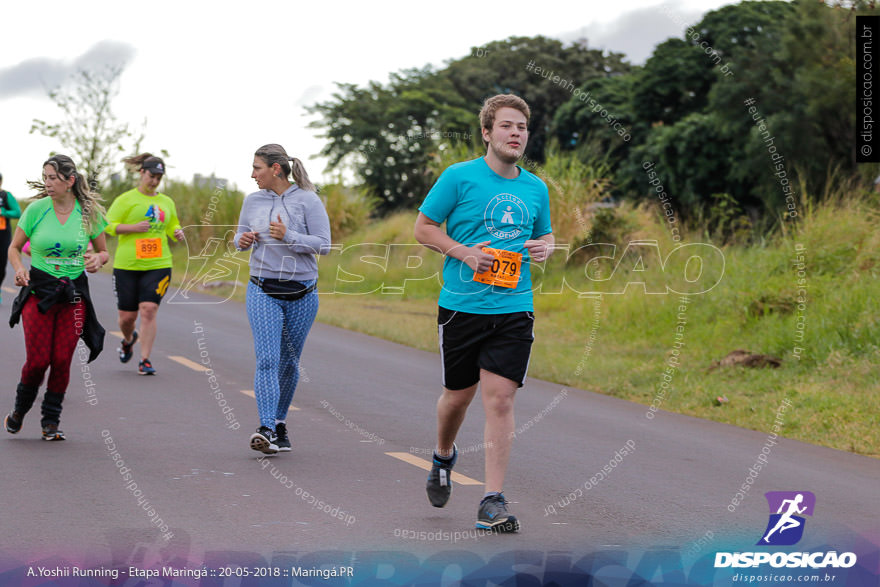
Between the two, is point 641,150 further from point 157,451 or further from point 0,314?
point 157,451

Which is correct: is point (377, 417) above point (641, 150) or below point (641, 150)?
below

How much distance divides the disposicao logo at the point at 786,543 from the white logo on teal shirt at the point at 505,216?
6.09 feet

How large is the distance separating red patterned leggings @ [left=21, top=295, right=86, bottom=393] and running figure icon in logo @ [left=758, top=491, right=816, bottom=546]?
4610 mm

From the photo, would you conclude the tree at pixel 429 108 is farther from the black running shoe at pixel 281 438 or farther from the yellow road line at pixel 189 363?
the black running shoe at pixel 281 438

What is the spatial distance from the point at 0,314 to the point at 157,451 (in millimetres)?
9630

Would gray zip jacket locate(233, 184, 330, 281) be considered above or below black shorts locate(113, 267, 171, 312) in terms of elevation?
above

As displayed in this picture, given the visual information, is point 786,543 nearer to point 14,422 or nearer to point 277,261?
point 277,261

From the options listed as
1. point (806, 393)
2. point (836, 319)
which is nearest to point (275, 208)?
point (806, 393)

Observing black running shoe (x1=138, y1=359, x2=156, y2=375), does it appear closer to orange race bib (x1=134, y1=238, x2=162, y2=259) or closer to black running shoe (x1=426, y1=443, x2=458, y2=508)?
orange race bib (x1=134, y1=238, x2=162, y2=259)

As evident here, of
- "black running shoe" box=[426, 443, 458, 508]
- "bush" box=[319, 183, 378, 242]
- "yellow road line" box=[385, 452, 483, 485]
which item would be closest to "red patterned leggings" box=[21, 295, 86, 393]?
"yellow road line" box=[385, 452, 483, 485]

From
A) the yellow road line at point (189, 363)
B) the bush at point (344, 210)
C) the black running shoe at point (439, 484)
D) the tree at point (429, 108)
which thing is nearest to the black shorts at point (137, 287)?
the yellow road line at point (189, 363)

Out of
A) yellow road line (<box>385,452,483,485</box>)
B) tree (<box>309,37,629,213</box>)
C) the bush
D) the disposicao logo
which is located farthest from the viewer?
tree (<box>309,37,629,213</box>)

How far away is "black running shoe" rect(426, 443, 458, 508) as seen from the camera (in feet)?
20.3

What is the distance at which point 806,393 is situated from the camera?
11398 mm
